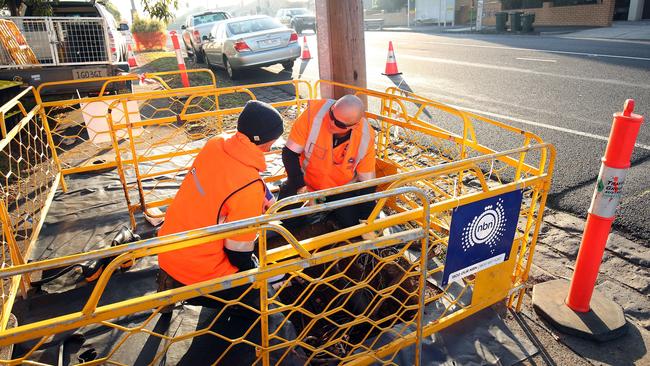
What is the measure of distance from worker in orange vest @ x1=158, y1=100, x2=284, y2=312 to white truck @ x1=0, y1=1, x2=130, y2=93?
6231mm

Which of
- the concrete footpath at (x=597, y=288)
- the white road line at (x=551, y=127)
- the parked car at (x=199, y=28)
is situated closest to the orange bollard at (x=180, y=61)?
the parked car at (x=199, y=28)

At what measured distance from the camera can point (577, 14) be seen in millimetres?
21750

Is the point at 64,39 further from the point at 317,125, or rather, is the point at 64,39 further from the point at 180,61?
the point at 317,125

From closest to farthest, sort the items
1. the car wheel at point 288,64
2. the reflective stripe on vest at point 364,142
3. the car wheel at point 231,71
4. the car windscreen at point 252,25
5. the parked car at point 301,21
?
1. the reflective stripe on vest at point 364,142
2. the car windscreen at point 252,25
3. the car wheel at point 231,71
4. the car wheel at point 288,64
5. the parked car at point 301,21

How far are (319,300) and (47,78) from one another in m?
6.68

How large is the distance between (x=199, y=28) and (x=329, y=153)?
13753 mm

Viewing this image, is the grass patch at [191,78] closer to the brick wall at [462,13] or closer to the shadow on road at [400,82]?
the shadow on road at [400,82]

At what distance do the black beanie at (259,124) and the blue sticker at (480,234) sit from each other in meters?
1.17

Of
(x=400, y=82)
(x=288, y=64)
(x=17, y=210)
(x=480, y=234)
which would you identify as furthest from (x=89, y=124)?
(x=288, y=64)

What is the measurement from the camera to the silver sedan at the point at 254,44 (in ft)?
36.9

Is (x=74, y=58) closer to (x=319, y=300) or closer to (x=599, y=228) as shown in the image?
(x=319, y=300)

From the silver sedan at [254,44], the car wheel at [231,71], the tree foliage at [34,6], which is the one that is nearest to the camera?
the tree foliage at [34,6]

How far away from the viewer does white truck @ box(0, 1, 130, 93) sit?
7199 mm

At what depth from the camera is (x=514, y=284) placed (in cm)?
303
